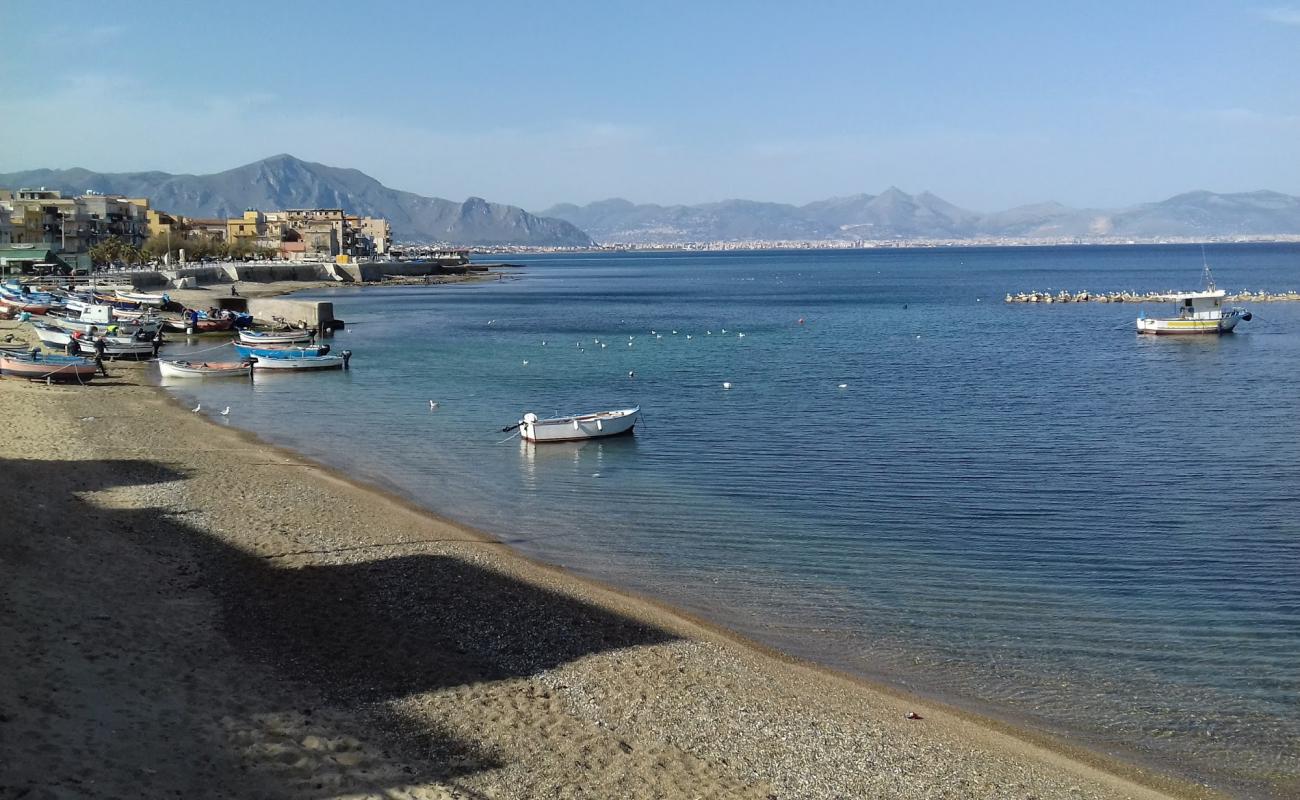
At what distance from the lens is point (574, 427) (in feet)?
92.8

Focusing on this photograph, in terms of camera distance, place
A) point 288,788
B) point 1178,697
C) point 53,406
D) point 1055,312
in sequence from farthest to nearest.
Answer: point 1055,312 → point 53,406 → point 1178,697 → point 288,788

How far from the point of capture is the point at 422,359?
1932 inches

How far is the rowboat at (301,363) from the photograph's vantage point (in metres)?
43.1

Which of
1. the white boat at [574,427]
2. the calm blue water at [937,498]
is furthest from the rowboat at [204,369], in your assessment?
the white boat at [574,427]

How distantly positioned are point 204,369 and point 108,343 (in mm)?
6260

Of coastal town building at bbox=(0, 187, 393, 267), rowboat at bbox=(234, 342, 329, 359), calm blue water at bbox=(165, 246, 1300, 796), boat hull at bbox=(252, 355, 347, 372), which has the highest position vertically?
coastal town building at bbox=(0, 187, 393, 267)

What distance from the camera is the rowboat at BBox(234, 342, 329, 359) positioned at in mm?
42969

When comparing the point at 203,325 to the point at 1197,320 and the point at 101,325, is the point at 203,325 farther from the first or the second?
the point at 1197,320

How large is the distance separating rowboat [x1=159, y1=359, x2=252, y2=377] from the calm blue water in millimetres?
1601

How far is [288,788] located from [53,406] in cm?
2573

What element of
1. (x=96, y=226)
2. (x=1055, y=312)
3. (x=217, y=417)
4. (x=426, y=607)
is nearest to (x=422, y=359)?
(x=217, y=417)

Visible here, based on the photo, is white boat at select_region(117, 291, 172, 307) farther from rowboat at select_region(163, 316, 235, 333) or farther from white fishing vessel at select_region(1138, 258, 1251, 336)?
white fishing vessel at select_region(1138, 258, 1251, 336)

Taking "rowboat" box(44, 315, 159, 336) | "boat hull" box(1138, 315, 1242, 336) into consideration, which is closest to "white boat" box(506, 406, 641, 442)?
"rowboat" box(44, 315, 159, 336)

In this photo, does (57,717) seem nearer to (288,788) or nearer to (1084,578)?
(288,788)
